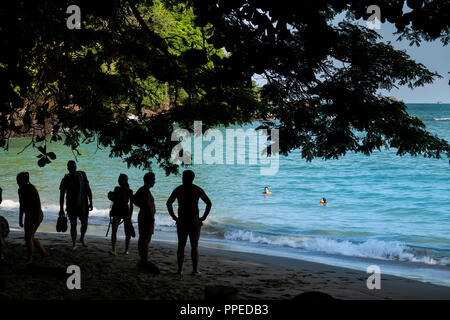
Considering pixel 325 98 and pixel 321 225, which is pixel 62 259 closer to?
pixel 325 98

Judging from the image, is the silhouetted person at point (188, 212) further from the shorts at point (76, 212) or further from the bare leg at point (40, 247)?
the bare leg at point (40, 247)

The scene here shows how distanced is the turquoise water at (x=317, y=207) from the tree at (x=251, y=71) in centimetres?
503

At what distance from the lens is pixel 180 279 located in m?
8.80

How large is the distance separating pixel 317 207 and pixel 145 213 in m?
17.1

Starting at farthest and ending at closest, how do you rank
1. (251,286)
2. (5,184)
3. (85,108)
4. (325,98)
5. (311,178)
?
(311,178), (5,184), (85,108), (251,286), (325,98)

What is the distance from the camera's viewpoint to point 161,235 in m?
16.5

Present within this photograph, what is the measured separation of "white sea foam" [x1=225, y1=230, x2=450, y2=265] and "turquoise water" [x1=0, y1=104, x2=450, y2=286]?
30 mm

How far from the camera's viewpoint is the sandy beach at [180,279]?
7582mm

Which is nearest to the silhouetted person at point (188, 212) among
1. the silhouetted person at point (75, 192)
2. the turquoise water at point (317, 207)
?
the silhouetted person at point (75, 192)

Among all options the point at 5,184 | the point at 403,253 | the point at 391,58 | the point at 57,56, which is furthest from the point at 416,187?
the point at 57,56

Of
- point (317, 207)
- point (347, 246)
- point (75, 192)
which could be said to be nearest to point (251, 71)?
point (75, 192)

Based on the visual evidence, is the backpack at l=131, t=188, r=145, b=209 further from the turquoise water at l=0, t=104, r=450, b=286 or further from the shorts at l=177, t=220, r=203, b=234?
the turquoise water at l=0, t=104, r=450, b=286

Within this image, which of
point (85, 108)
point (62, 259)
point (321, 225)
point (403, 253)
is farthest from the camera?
point (321, 225)

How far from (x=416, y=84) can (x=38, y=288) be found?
6647mm
